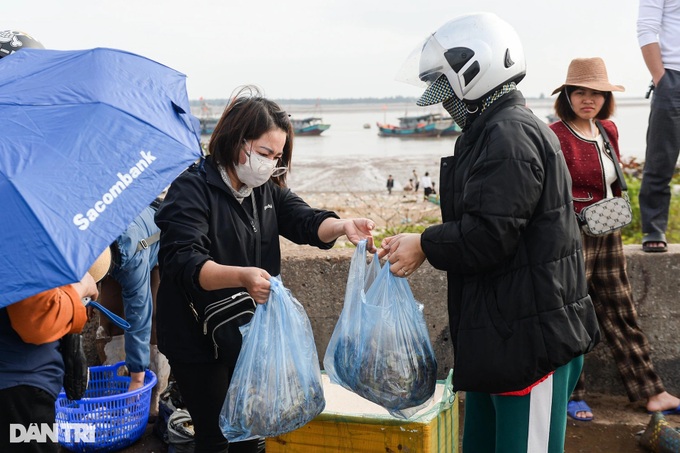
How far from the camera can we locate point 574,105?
3910mm

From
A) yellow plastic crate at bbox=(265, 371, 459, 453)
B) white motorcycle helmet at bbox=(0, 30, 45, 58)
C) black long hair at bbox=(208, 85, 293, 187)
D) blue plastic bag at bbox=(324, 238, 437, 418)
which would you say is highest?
white motorcycle helmet at bbox=(0, 30, 45, 58)

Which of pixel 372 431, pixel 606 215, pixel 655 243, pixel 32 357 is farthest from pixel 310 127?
pixel 32 357

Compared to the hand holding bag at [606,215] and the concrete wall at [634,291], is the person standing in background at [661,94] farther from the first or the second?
the hand holding bag at [606,215]

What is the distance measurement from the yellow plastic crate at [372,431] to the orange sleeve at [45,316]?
1178mm

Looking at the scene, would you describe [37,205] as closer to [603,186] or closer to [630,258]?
[603,186]

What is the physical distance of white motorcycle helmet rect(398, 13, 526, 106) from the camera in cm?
235

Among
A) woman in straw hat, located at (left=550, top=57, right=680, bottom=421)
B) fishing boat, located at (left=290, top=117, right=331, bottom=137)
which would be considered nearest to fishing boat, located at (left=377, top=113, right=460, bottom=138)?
fishing boat, located at (left=290, top=117, right=331, bottom=137)

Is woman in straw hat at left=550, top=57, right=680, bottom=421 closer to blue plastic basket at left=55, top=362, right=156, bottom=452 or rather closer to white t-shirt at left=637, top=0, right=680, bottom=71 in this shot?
white t-shirt at left=637, top=0, right=680, bottom=71

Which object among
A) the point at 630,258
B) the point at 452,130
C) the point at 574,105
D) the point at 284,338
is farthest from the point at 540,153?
the point at 452,130

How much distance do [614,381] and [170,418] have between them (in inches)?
99.8

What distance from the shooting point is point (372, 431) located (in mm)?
3020

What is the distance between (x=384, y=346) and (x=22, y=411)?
1.22 m

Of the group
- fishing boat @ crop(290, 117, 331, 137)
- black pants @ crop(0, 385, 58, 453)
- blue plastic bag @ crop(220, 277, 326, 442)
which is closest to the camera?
black pants @ crop(0, 385, 58, 453)

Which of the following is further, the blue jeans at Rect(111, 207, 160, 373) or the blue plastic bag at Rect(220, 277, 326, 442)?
the blue jeans at Rect(111, 207, 160, 373)
